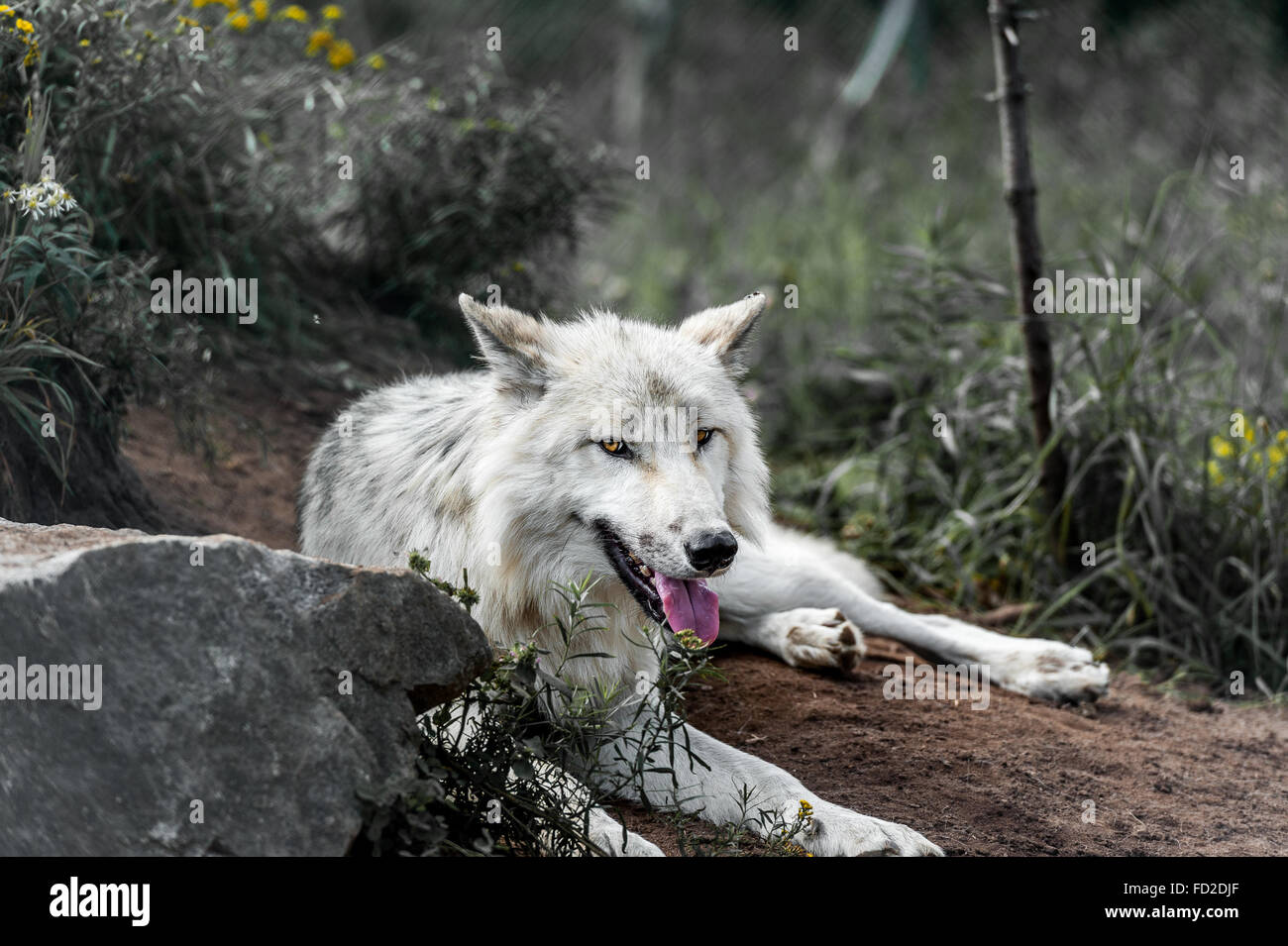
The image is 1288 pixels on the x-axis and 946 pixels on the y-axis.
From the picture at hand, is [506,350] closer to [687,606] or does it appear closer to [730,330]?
[730,330]

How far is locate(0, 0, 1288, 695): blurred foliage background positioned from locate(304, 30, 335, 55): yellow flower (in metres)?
0.02

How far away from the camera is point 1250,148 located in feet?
30.7

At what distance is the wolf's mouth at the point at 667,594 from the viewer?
3127 millimetres

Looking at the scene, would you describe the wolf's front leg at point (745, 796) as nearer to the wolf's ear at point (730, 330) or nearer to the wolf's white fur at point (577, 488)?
the wolf's white fur at point (577, 488)

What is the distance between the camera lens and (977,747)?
12.3ft

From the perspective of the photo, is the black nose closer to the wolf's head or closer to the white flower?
the wolf's head

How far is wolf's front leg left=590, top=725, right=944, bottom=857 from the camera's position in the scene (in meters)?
2.94

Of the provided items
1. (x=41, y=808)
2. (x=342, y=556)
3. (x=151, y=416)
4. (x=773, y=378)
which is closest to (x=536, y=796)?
(x=41, y=808)

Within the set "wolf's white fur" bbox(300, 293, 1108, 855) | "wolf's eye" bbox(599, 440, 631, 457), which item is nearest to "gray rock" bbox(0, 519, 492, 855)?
"wolf's white fur" bbox(300, 293, 1108, 855)

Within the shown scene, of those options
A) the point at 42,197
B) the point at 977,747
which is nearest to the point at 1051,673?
the point at 977,747

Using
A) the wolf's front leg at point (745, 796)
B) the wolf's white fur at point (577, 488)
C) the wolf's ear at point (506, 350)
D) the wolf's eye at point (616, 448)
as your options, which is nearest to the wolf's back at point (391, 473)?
the wolf's white fur at point (577, 488)

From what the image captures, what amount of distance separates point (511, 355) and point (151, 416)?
2.34m

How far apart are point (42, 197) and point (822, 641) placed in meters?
2.91
